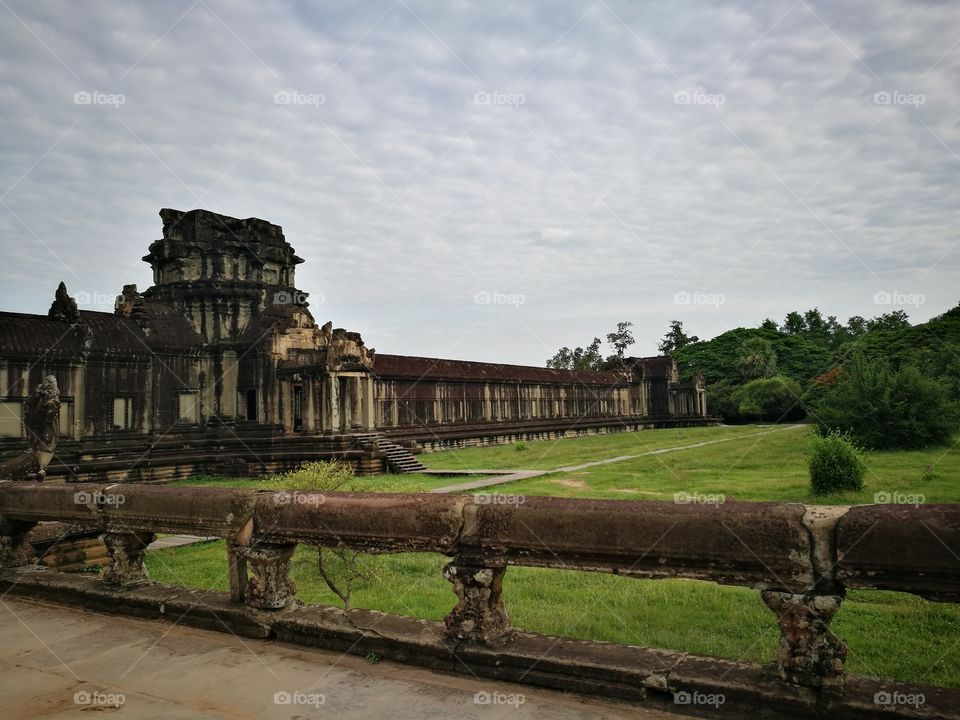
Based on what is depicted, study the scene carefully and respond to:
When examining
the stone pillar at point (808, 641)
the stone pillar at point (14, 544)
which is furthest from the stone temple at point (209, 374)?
the stone pillar at point (808, 641)

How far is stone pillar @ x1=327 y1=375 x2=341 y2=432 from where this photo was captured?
2597 cm

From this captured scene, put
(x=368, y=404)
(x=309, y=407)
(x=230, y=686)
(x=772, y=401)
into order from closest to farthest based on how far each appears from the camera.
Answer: (x=230, y=686) → (x=309, y=407) → (x=368, y=404) → (x=772, y=401)

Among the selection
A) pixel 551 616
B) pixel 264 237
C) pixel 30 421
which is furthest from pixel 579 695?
pixel 264 237

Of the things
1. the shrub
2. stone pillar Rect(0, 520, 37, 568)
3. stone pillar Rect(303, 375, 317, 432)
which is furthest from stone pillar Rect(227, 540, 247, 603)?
the shrub

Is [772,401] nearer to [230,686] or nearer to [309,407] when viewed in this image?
[309,407]

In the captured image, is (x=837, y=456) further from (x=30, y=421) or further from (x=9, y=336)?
(x=9, y=336)

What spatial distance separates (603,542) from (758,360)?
2709 inches

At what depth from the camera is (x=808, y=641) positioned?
314 centimetres

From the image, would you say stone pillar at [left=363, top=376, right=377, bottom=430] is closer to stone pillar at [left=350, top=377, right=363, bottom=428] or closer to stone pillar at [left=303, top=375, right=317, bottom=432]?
stone pillar at [left=350, top=377, right=363, bottom=428]

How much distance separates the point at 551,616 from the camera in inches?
262

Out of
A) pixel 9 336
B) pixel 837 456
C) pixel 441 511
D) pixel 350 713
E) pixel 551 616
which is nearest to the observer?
pixel 350 713

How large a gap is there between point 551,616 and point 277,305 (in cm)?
2456

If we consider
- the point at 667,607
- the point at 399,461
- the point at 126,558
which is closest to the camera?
the point at 126,558

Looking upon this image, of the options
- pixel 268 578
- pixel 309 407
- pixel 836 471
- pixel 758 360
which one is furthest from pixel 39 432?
pixel 758 360
